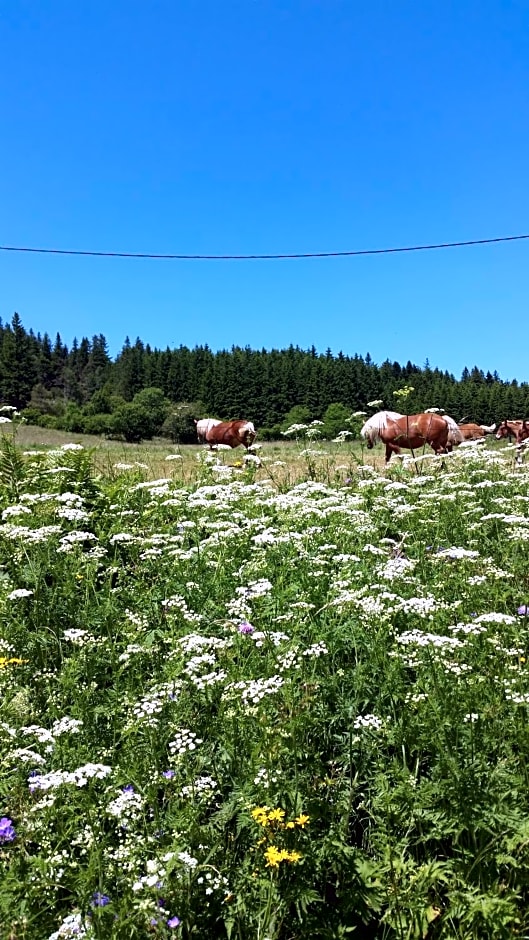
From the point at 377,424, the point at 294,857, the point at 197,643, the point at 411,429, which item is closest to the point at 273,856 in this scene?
the point at 294,857

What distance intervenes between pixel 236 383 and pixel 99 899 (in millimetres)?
104100

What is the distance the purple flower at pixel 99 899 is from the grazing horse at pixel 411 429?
45.4ft

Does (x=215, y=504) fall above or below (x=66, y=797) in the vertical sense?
above

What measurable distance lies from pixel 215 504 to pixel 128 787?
3.07 metres

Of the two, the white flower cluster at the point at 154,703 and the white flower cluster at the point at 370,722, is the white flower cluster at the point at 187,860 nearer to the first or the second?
the white flower cluster at the point at 154,703

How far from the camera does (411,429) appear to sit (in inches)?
624

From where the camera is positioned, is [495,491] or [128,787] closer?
[128,787]

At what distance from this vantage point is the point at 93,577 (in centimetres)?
437

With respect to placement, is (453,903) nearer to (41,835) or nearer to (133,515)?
(41,835)

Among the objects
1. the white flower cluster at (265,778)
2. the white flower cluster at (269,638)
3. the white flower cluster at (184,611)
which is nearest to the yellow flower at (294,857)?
the white flower cluster at (265,778)

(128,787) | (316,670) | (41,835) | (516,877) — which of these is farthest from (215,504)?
(516,877)

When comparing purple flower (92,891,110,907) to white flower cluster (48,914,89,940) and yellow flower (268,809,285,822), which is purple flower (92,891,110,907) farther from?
yellow flower (268,809,285,822)

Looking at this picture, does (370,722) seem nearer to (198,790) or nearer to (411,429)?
(198,790)

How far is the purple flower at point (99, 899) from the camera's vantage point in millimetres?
2084
